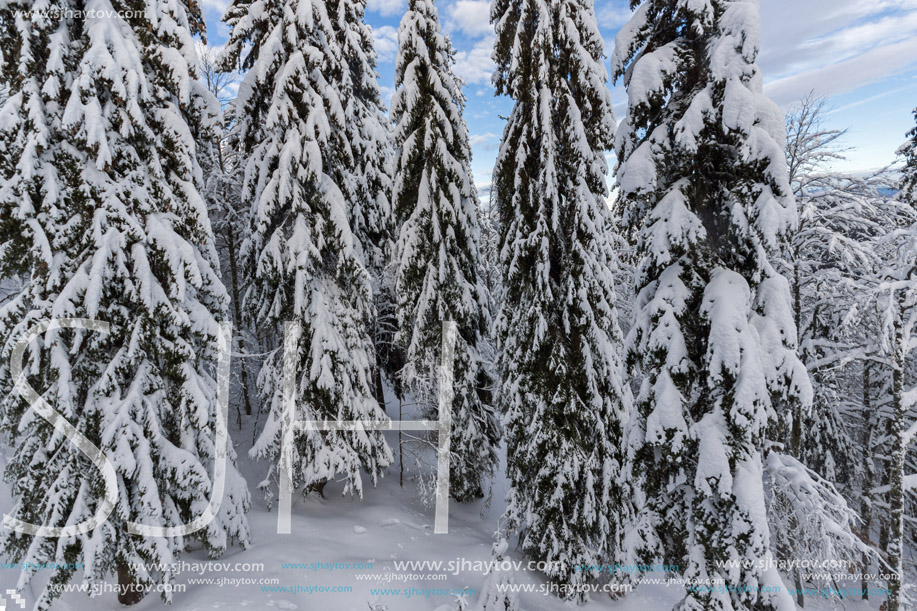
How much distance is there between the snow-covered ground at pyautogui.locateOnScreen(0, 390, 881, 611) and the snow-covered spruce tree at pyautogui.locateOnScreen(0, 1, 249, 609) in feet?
3.37

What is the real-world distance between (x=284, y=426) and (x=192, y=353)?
12.5 ft

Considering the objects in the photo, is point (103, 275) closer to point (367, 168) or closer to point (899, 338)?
point (367, 168)

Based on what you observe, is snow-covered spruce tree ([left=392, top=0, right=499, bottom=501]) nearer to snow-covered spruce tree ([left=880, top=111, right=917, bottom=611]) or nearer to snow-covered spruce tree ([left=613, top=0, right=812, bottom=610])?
snow-covered spruce tree ([left=613, top=0, right=812, bottom=610])

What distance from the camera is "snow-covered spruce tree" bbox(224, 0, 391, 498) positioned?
10438 mm

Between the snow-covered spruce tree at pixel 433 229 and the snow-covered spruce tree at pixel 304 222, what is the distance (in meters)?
1.64

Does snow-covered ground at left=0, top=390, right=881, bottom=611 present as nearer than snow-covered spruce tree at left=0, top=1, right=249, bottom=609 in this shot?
No

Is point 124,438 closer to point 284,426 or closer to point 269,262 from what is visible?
point 284,426

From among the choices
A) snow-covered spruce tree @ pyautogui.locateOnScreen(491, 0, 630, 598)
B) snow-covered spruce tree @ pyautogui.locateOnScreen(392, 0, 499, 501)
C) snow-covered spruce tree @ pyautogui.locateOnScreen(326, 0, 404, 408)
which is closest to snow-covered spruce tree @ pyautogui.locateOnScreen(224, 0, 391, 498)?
snow-covered spruce tree @ pyautogui.locateOnScreen(326, 0, 404, 408)

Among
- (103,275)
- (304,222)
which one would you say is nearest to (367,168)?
(304,222)

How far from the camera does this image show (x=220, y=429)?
27.4 feet

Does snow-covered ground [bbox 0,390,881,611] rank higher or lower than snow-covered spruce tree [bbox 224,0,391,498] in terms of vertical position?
lower

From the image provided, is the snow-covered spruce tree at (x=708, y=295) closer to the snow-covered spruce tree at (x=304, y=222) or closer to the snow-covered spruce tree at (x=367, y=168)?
the snow-covered spruce tree at (x=304, y=222)

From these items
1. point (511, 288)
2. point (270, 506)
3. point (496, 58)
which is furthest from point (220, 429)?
point (496, 58)

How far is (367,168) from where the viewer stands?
15281 mm
